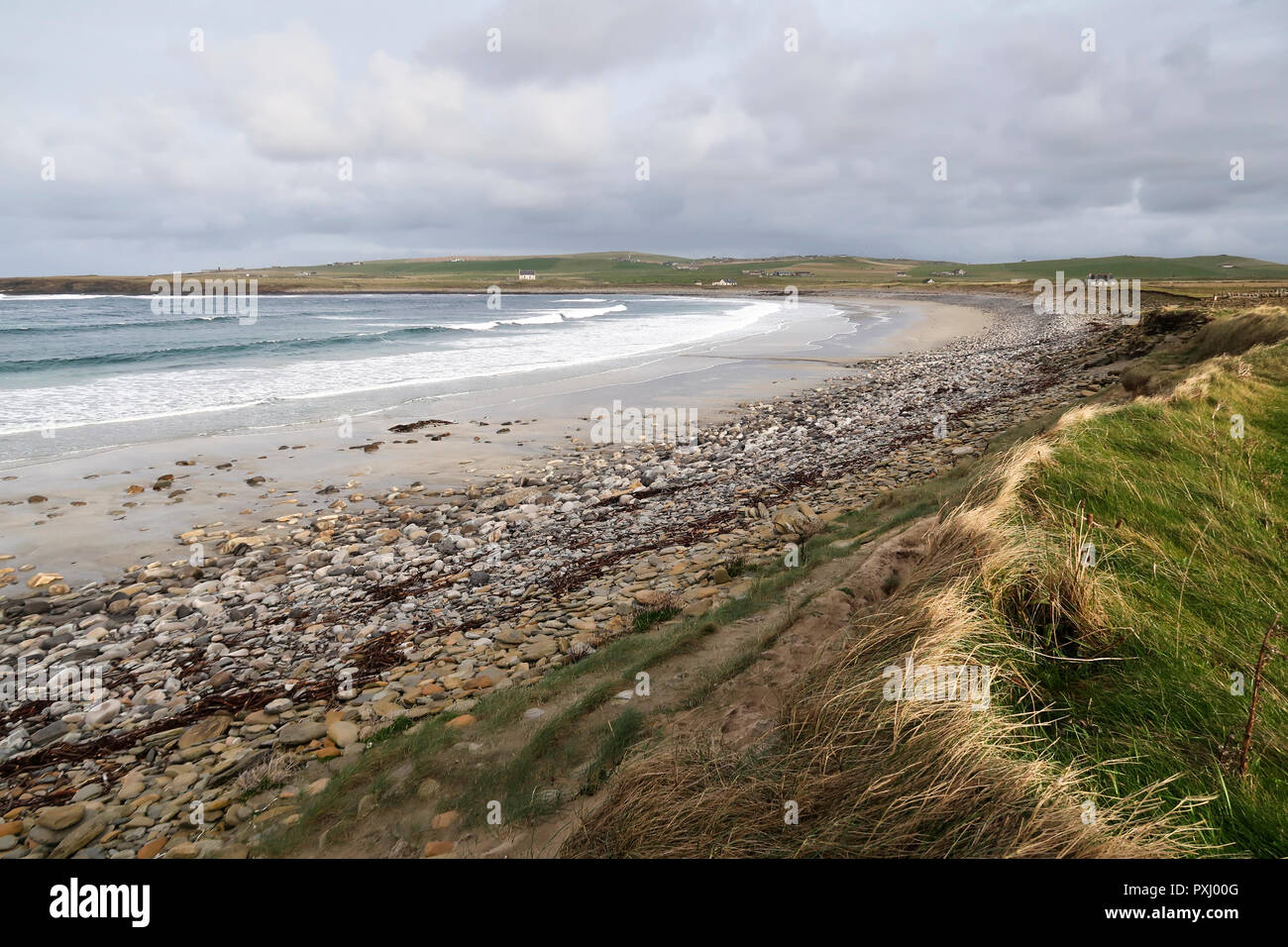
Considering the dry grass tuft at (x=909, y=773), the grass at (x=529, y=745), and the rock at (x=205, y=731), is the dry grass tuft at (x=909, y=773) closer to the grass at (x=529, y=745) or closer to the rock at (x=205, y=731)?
the grass at (x=529, y=745)

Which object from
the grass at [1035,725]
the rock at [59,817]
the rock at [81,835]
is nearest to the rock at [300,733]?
the rock at [81,835]

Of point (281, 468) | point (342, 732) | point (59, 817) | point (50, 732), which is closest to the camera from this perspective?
point (59, 817)

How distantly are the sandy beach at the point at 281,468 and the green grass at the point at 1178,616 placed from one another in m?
10.9

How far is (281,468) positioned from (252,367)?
825 inches

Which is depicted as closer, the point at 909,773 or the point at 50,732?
the point at 909,773

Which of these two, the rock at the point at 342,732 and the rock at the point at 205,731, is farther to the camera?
the rock at the point at 205,731

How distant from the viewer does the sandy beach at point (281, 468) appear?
33.9 feet

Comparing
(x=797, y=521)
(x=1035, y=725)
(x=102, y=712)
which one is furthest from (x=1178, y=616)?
(x=102, y=712)

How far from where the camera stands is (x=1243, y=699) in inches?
121

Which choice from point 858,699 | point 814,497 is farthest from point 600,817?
point 814,497

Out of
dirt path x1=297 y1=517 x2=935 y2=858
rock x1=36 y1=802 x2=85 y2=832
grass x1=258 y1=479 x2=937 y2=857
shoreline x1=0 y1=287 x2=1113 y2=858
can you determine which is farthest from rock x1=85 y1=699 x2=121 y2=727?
dirt path x1=297 y1=517 x2=935 y2=858

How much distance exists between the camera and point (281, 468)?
14.4 m

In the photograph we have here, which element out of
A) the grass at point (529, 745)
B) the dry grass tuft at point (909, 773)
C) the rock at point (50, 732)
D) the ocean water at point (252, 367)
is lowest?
the rock at point (50, 732)

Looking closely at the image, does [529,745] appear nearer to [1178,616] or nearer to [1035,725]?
[1035,725]
